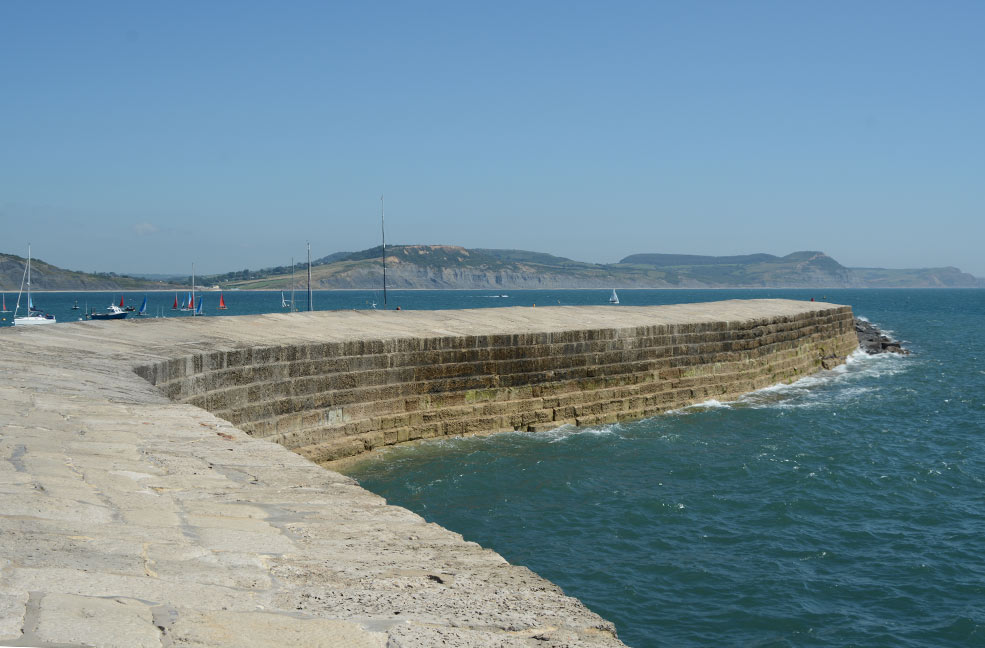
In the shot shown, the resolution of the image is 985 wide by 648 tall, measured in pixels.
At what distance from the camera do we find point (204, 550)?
3.10 m

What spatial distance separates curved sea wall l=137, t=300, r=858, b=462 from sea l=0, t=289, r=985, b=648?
0.47 m

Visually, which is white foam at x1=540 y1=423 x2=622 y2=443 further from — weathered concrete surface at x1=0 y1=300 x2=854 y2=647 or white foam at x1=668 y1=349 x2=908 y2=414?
weathered concrete surface at x1=0 y1=300 x2=854 y2=647

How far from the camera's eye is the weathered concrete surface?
7.84ft

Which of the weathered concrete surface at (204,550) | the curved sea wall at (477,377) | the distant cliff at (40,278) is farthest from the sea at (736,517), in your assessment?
the distant cliff at (40,278)

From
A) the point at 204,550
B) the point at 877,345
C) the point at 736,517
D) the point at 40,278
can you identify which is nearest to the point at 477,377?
the point at 736,517

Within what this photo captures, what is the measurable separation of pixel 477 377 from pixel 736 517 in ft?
16.3

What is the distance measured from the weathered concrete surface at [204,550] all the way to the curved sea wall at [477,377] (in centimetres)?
315

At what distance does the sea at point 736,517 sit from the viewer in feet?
23.0

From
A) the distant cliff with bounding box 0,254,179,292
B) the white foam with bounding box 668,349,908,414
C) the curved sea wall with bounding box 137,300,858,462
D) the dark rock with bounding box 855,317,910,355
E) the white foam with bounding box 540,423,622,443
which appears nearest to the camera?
the curved sea wall with bounding box 137,300,858,462

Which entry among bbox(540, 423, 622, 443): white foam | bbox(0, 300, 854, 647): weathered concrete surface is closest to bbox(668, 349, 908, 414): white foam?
bbox(540, 423, 622, 443): white foam

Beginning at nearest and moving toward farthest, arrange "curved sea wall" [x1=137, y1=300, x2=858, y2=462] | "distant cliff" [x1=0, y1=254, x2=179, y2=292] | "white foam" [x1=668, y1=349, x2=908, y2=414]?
"curved sea wall" [x1=137, y1=300, x2=858, y2=462]
"white foam" [x1=668, y1=349, x2=908, y2=414]
"distant cliff" [x1=0, y1=254, x2=179, y2=292]

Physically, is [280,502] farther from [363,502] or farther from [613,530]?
[613,530]

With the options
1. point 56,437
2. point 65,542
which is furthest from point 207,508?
point 56,437

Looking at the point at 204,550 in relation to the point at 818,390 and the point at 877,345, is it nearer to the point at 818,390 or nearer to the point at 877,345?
the point at 818,390
